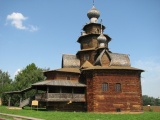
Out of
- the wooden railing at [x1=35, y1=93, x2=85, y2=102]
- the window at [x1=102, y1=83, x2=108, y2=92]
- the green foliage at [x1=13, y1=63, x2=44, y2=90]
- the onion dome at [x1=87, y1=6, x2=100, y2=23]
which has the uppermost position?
the onion dome at [x1=87, y1=6, x2=100, y2=23]

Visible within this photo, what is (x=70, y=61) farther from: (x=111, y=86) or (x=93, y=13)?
(x=93, y=13)

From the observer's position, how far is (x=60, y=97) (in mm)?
29078

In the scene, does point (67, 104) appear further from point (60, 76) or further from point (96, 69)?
point (96, 69)

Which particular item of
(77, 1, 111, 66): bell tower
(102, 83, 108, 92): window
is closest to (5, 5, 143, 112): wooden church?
(102, 83, 108, 92): window

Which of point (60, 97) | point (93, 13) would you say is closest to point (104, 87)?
point (60, 97)

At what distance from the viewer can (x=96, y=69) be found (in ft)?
96.8

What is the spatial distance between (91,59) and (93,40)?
11.1 feet

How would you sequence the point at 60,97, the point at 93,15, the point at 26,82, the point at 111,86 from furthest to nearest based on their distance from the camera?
the point at 26,82 < the point at 93,15 < the point at 111,86 < the point at 60,97

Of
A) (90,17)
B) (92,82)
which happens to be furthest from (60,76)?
(90,17)

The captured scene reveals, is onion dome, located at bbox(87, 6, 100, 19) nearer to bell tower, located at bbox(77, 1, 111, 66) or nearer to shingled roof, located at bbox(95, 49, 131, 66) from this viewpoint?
bell tower, located at bbox(77, 1, 111, 66)

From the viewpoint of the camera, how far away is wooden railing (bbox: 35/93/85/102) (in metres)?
28.4

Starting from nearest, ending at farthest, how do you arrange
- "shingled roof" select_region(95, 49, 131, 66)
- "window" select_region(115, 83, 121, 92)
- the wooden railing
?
the wooden railing < "window" select_region(115, 83, 121, 92) < "shingled roof" select_region(95, 49, 131, 66)

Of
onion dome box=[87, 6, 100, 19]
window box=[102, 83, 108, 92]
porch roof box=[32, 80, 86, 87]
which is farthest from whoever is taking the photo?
onion dome box=[87, 6, 100, 19]

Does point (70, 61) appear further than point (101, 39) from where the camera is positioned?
Yes
